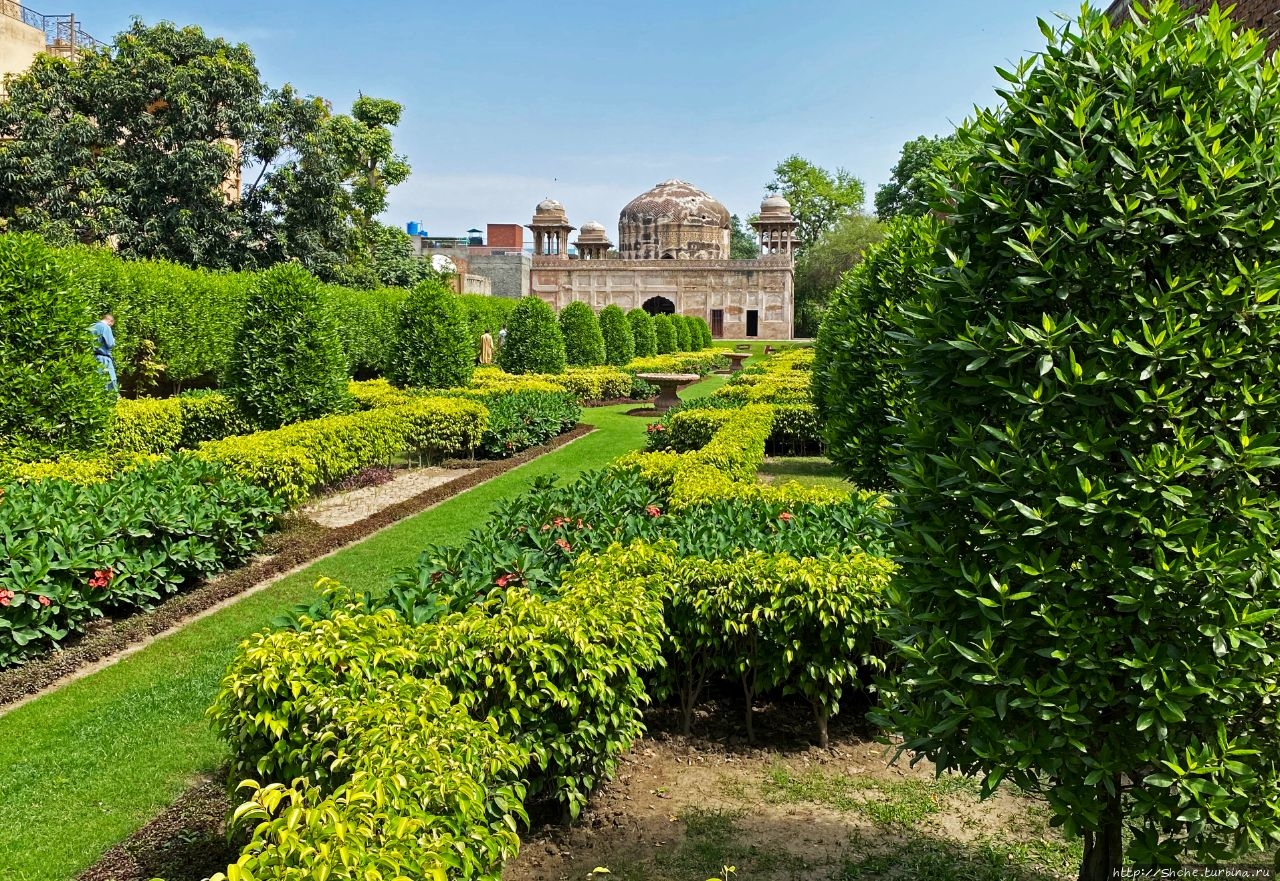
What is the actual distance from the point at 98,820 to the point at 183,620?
8.45 ft

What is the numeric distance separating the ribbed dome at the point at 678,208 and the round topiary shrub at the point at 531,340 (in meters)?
34.1

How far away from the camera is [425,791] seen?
7.64 feet

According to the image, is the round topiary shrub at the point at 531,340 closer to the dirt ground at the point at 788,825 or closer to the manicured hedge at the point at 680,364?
the manicured hedge at the point at 680,364

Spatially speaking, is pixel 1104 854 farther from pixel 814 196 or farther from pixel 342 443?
pixel 814 196

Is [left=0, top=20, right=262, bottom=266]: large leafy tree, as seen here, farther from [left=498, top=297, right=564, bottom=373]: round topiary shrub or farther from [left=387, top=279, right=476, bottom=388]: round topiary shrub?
[left=387, top=279, right=476, bottom=388]: round topiary shrub

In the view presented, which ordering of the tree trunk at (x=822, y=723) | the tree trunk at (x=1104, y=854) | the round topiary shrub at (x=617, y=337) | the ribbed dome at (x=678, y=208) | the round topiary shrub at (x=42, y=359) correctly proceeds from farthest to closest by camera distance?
1. the ribbed dome at (x=678, y=208)
2. the round topiary shrub at (x=617, y=337)
3. the round topiary shrub at (x=42, y=359)
4. the tree trunk at (x=822, y=723)
5. the tree trunk at (x=1104, y=854)

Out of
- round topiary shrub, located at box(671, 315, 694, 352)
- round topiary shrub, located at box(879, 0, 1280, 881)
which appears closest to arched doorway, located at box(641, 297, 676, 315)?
round topiary shrub, located at box(671, 315, 694, 352)

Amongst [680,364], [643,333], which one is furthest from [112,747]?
[643,333]

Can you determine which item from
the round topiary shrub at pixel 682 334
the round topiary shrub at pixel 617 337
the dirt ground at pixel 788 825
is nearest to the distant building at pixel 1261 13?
the dirt ground at pixel 788 825

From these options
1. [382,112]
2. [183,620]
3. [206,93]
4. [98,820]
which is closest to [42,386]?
[183,620]

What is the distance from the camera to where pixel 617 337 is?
28844mm

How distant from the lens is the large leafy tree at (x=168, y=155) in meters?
21.3

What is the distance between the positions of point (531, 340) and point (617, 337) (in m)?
7.47

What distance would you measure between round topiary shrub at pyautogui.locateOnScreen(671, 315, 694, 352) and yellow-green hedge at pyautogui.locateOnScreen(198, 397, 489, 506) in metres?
24.1
